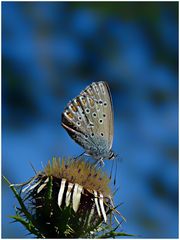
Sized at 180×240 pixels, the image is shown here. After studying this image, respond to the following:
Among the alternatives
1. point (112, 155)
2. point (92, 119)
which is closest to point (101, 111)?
point (92, 119)

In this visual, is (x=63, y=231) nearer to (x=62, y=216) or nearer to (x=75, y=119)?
(x=62, y=216)

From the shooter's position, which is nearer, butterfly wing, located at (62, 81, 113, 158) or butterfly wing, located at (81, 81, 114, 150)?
butterfly wing, located at (62, 81, 113, 158)

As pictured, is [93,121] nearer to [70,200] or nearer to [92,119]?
[92,119]

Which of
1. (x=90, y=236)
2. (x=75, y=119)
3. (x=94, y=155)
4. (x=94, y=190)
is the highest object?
(x=75, y=119)

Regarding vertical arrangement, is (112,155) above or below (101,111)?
below

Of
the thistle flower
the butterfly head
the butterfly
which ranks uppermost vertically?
the butterfly

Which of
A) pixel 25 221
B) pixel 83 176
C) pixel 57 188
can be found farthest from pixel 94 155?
pixel 25 221
